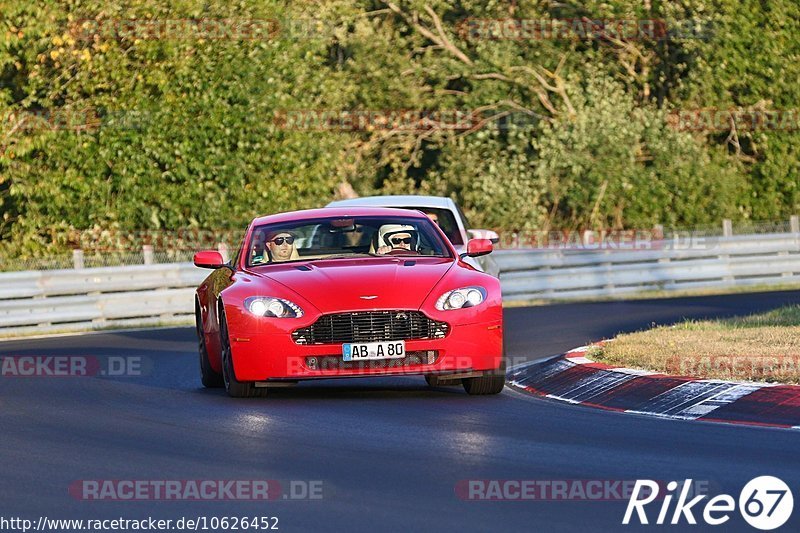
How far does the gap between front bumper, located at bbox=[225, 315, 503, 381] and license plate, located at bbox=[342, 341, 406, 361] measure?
0.06 meters

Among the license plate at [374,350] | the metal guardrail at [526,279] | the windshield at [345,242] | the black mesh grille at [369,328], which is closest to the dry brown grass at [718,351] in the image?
the windshield at [345,242]

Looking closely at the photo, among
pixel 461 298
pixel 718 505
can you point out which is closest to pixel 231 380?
pixel 461 298

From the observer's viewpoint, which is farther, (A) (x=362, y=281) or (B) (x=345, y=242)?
(B) (x=345, y=242)

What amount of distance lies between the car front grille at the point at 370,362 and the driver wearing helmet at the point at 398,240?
4.97 feet

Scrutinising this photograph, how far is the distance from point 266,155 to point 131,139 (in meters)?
2.69

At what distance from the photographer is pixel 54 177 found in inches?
1272

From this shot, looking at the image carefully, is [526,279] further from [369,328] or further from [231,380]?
[369,328]

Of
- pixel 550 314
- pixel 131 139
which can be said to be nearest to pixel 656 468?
pixel 550 314

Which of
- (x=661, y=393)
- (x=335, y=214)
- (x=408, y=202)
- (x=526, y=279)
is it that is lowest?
(x=526, y=279)

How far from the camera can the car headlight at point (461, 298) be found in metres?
12.7

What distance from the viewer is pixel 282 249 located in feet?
45.9

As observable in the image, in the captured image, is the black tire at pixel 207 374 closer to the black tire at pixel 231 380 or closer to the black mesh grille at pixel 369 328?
the black tire at pixel 231 380

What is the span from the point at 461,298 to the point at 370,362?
836 millimetres

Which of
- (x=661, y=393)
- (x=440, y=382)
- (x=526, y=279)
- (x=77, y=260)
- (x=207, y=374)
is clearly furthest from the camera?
(x=526, y=279)
